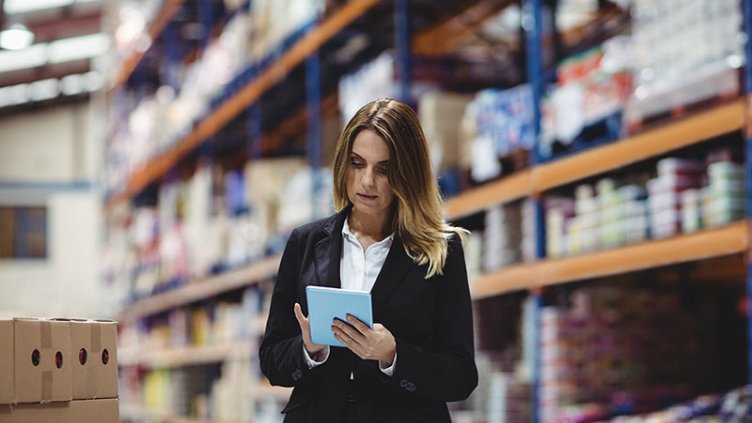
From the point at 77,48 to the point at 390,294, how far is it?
837 inches

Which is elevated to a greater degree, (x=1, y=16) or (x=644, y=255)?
(x=1, y=16)

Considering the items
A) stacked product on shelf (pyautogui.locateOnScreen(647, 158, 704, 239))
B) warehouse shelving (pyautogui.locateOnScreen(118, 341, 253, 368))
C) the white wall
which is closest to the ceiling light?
the white wall

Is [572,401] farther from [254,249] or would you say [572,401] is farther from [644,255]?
[254,249]

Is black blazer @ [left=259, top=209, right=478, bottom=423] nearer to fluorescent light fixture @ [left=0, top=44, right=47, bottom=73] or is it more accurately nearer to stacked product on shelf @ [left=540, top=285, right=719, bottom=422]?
stacked product on shelf @ [left=540, top=285, right=719, bottom=422]

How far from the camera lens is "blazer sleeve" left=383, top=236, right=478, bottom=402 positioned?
96.7 inches

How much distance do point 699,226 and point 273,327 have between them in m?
2.44

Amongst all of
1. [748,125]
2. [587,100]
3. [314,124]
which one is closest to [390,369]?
[748,125]

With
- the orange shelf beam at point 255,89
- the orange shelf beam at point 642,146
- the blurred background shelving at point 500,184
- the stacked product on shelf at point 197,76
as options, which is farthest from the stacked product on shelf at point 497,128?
the stacked product on shelf at point 197,76

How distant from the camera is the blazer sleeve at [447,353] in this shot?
2457 mm

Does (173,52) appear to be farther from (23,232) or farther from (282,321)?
(23,232)

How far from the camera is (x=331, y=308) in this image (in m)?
2.41

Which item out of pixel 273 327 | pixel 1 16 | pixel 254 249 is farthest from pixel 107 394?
pixel 1 16

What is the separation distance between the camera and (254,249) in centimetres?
938

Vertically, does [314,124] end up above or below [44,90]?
below
